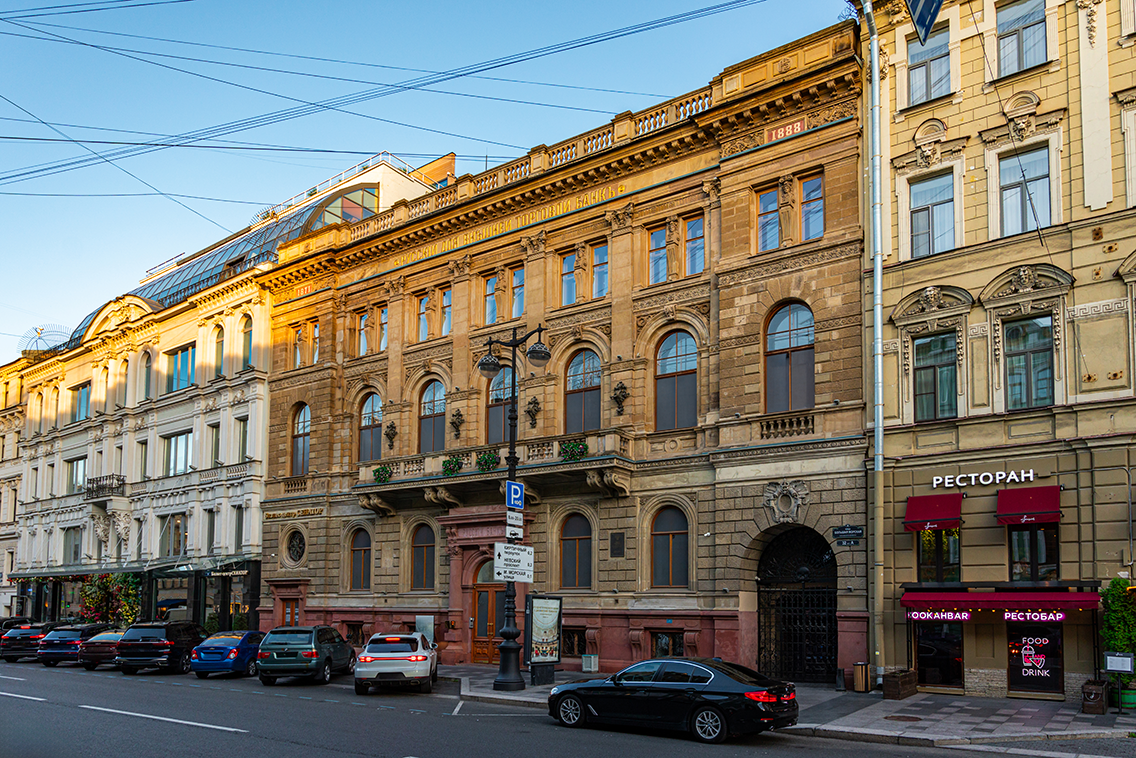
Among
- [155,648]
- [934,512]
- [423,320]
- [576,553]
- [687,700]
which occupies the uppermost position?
[423,320]

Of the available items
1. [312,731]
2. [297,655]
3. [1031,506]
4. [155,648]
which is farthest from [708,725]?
[155,648]

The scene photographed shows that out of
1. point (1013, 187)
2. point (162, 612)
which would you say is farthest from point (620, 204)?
point (162, 612)

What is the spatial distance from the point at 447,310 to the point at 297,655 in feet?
47.7

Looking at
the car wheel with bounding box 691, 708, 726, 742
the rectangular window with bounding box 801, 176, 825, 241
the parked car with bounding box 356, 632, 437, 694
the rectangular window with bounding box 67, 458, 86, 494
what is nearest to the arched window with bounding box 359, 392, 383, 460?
the parked car with bounding box 356, 632, 437, 694

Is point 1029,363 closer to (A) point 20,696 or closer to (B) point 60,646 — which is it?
(A) point 20,696

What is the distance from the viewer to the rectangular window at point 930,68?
2547cm

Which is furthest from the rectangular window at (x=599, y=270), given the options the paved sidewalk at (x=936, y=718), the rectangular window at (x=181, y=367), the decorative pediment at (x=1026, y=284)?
the rectangular window at (x=181, y=367)

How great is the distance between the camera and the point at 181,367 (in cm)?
5066

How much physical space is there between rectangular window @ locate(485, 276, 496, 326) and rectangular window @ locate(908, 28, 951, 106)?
51.5 feet

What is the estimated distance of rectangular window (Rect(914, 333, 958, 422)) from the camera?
79.8 ft

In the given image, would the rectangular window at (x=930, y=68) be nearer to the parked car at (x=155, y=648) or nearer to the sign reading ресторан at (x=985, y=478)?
the sign reading ресторан at (x=985, y=478)

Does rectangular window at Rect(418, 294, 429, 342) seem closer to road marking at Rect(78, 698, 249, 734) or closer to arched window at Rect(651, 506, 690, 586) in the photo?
arched window at Rect(651, 506, 690, 586)

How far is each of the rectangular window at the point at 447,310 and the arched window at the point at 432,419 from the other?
1.97 meters

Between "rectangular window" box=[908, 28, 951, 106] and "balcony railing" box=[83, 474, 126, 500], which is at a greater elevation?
"rectangular window" box=[908, 28, 951, 106]
